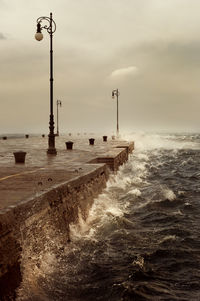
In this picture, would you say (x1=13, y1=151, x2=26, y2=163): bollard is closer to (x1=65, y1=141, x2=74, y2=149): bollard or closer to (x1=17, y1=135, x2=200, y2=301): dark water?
(x1=17, y1=135, x2=200, y2=301): dark water

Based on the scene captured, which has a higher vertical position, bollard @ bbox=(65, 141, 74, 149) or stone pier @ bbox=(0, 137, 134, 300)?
bollard @ bbox=(65, 141, 74, 149)

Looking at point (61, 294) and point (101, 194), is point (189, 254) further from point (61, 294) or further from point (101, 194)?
point (101, 194)

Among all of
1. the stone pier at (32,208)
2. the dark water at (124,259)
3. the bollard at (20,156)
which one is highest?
the bollard at (20,156)

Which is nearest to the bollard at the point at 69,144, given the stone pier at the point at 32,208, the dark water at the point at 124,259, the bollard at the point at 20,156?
the bollard at the point at 20,156

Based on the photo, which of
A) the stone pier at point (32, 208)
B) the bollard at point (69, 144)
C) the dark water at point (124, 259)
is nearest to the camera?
the stone pier at point (32, 208)

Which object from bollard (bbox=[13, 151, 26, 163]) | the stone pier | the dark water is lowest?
the dark water

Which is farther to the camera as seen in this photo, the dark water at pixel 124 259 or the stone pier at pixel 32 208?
the dark water at pixel 124 259

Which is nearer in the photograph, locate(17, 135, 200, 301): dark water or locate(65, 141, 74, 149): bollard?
locate(17, 135, 200, 301): dark water

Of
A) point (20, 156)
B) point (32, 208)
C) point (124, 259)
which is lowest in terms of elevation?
point (124, 259)

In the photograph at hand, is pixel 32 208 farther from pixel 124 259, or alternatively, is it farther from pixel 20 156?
pixel 20 156

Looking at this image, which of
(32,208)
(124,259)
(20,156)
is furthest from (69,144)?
(32,208)

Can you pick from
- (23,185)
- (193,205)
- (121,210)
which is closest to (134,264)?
(23,185)

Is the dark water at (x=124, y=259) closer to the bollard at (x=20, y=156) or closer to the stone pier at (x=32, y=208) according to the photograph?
the stone pier at (x=32, y=208)

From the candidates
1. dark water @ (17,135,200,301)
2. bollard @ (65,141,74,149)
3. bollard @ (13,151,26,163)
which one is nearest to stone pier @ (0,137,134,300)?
dark water @ (17,135,200,301)
